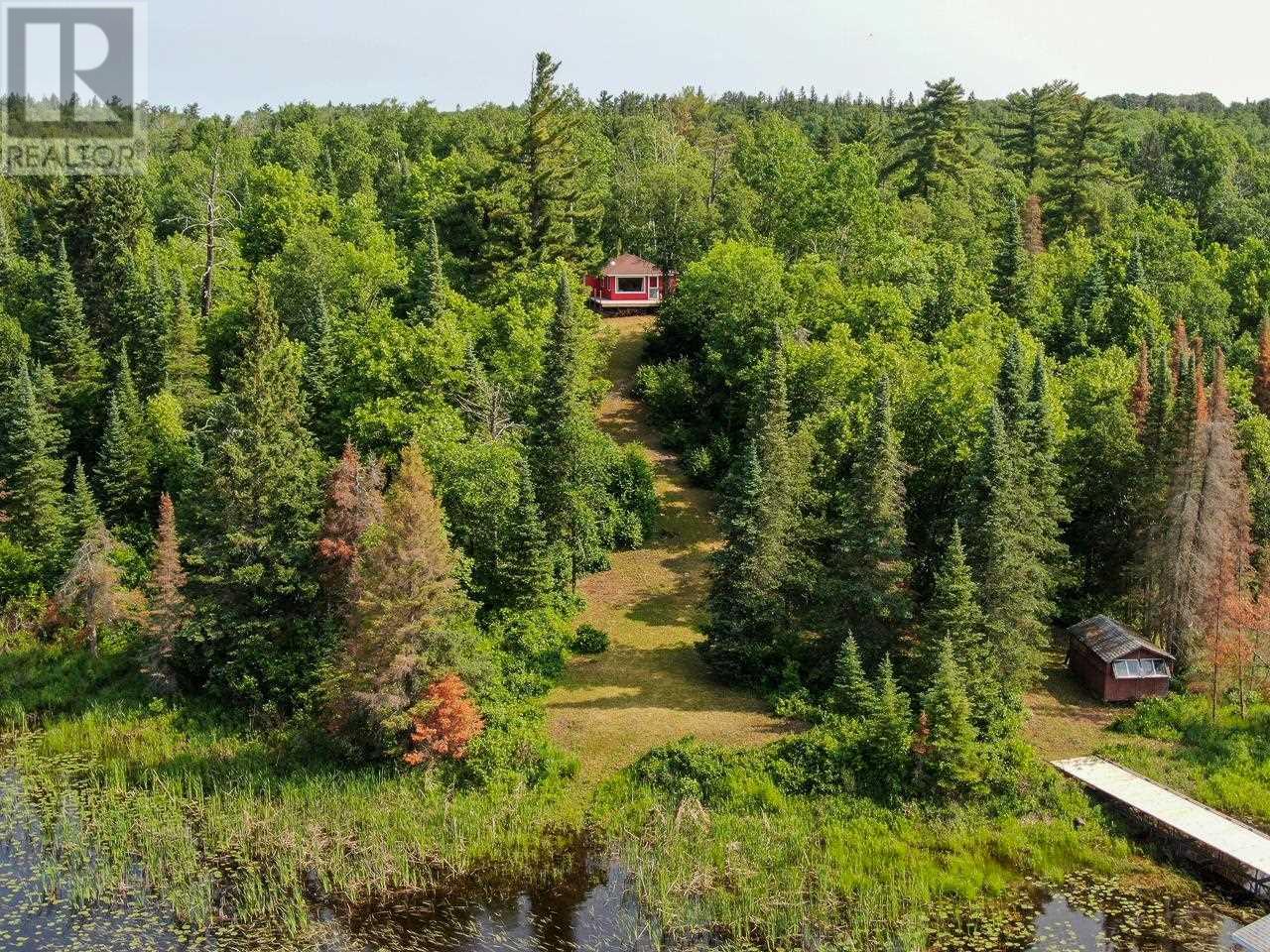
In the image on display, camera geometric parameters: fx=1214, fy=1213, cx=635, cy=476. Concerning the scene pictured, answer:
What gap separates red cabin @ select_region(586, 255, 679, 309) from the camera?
81.8 metres

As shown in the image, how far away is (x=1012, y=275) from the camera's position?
237 ft

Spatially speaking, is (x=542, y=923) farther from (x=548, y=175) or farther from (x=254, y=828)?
(x=548, y=175)

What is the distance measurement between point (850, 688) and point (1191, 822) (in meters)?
11.4

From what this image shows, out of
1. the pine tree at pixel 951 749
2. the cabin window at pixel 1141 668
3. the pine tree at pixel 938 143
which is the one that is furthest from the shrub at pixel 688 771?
the pine tree at pixel 938 143

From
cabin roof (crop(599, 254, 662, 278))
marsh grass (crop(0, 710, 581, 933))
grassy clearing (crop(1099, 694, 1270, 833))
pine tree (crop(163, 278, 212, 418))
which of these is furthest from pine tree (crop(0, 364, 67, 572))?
grassy clearing (crop(1099, 694, 1270, 833))

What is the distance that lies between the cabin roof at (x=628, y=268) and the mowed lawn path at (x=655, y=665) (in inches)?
674

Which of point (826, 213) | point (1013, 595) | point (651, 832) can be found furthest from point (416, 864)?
point (826, 213)

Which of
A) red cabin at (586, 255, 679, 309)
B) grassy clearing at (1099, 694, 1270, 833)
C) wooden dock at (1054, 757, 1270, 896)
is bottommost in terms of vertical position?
wooden dock at (1054, 757, 1270, 896)

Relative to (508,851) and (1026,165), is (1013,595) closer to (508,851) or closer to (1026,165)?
(508,851)

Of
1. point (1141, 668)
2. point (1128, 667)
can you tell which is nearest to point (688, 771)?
point (1128, 667)

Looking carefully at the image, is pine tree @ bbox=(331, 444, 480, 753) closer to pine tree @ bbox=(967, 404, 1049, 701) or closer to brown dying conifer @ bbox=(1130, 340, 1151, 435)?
pine tree @ bbox=(967, 404, 1049, 701)

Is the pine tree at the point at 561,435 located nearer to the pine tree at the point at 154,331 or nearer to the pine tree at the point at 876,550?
the pine tree at the point at 876,550

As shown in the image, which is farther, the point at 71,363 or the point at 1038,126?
the point at 1038,126

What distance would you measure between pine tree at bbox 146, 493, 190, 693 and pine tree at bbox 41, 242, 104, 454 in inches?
802
